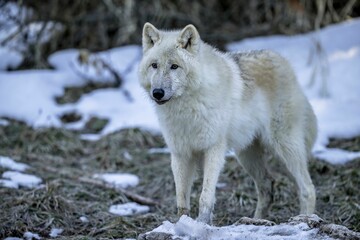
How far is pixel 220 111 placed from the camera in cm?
500

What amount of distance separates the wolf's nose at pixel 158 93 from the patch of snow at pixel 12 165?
3.05m

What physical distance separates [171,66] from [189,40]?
345 mm

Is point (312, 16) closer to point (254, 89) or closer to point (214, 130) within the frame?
point (254, 89)

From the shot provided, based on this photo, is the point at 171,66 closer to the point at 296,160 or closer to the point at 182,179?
the point at 182,179

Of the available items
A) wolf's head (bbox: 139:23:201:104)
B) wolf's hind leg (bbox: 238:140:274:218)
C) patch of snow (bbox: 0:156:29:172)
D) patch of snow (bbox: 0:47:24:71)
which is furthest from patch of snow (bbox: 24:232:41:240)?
patch of snow (bbox: 0:47:24:71)

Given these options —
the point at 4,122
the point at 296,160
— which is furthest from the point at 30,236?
the point at 4,122

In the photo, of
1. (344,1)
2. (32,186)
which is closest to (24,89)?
→ (32,186)

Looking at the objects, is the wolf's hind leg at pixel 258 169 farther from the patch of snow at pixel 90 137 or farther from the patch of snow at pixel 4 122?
the patch of snow at pixel 4 122

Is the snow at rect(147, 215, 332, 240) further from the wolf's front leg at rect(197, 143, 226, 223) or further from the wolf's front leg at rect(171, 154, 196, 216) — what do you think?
the wolf's front leg at rect(171, 154, 196, 216)

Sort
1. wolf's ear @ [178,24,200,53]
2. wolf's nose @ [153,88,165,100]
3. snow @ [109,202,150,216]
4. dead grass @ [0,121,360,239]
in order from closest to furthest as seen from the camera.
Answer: wolf's nose @ [153,88,165,100], wolf's ear @ [178,24,200,53], dead grass @ [0,121,360,239], snow @ [109,202,150,216]

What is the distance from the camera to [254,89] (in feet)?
18.4

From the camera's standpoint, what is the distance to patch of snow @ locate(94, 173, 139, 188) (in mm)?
6746

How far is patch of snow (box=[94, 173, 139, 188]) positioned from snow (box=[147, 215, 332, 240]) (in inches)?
112

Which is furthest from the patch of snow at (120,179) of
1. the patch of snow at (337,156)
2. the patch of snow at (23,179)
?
the patch of snow at (337,156)
